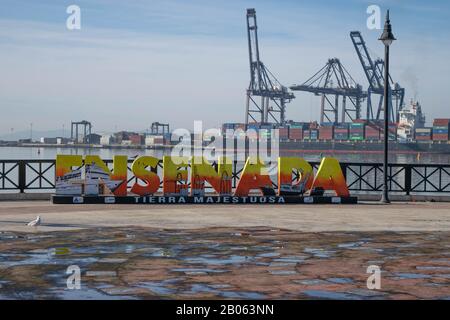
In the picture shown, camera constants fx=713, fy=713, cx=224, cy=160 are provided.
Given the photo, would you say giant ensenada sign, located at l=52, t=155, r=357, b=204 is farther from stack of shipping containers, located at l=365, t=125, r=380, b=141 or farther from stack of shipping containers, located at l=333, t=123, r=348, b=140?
stack of shipping containers, located at l=333, t=123, r=348, b=140

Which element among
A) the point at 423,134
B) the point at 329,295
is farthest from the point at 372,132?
the point at 329,295

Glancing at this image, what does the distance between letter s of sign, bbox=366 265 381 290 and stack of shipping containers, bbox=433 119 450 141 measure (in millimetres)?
175640

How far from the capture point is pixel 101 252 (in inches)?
480

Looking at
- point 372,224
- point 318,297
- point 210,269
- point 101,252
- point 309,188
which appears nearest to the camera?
point 318,297

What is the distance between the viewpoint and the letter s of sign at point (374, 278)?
9.36m

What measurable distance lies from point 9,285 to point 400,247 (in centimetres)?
725

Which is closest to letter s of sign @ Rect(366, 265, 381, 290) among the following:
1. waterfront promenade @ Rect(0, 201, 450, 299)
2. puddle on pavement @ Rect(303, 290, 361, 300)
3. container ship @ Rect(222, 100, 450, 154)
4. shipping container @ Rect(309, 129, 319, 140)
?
waterfront promenade @ Rect(0, 201, 450, 299)

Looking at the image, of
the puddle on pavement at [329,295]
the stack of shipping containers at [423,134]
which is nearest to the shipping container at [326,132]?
the stack of shipping containers at [423,134]

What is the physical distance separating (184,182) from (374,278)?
14.4 metres

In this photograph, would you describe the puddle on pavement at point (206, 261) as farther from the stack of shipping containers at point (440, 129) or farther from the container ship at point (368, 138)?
the stack of shipping containers at point (440, 129)

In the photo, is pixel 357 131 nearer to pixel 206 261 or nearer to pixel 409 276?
pixel 206 261
